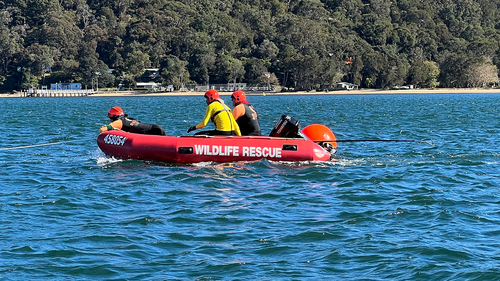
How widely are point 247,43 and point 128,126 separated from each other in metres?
146

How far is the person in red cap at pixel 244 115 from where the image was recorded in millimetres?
15812

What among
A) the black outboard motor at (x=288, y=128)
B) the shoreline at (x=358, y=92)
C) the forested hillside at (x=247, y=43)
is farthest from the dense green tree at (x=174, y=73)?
the black outboard motor at (x=288, y=128)

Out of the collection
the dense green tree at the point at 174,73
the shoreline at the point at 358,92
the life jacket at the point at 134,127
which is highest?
the dense green tree at the point at 174,73

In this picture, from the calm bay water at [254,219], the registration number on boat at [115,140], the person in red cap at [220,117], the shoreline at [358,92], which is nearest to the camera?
the calm bay water at [254,219]

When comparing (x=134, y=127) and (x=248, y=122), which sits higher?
(x=248, y=122)

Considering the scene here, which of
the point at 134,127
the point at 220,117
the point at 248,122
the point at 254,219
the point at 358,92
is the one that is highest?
the point at 220,117

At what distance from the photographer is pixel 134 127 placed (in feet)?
54.7

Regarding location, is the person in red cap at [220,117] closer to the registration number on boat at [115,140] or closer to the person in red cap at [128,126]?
the person in red cap at [128,126]

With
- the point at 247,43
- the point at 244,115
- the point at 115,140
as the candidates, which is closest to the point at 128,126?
the point at 115,140

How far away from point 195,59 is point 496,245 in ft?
453

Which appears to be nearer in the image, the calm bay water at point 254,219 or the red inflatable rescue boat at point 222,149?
the calm bay water at point 254,219

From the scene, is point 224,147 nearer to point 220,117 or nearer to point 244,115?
point 220,117

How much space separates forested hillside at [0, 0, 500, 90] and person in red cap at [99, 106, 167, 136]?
114394 mm

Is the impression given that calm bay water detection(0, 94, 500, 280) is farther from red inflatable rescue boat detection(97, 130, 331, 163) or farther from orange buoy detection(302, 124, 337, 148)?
orange buoy detection(302, 124, 337, 148)
